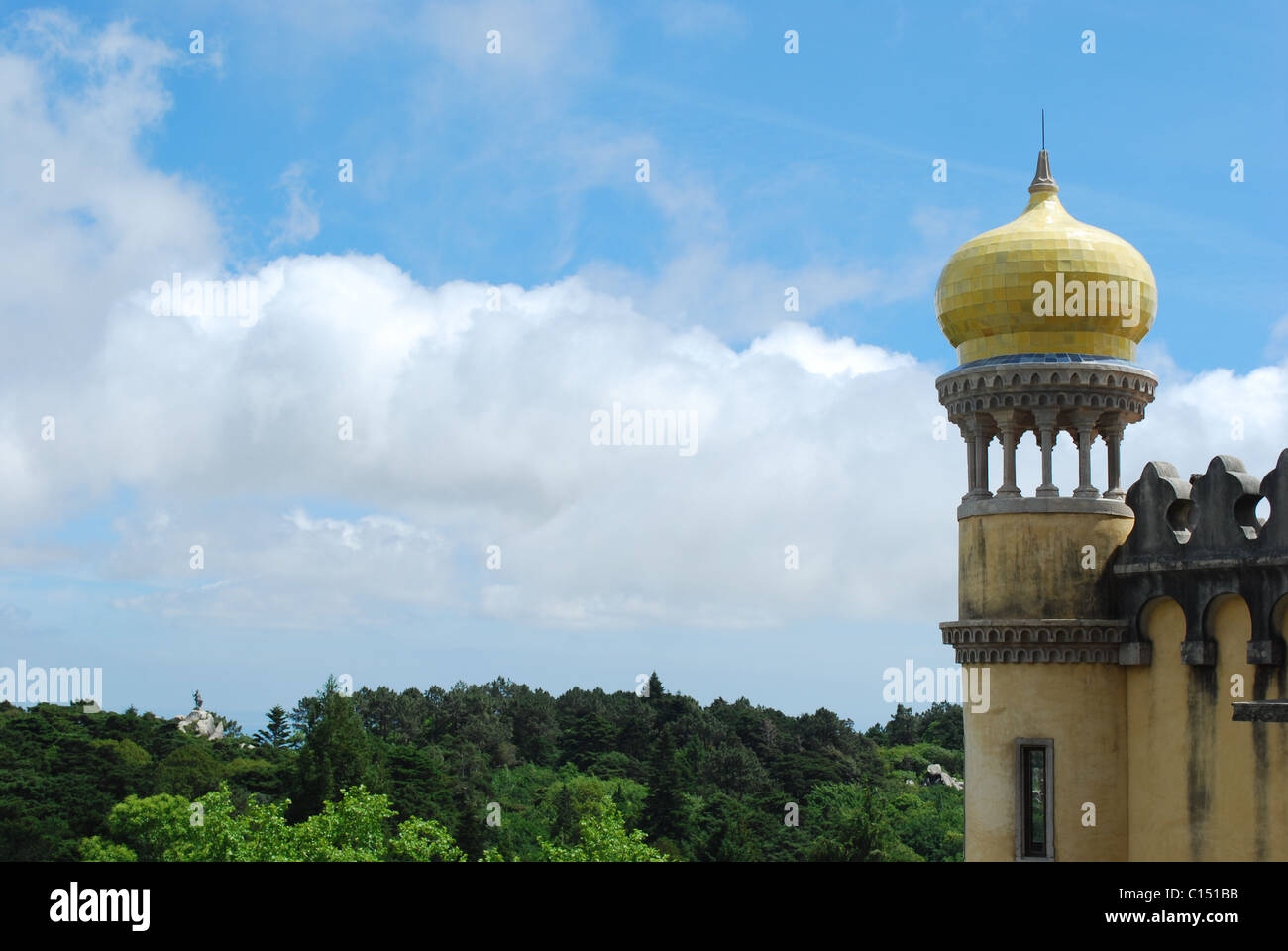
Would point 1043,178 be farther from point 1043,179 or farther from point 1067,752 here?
point 1067,752

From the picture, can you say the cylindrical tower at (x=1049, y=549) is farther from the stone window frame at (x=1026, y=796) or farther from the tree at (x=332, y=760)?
the tree at (x=332, y=760)

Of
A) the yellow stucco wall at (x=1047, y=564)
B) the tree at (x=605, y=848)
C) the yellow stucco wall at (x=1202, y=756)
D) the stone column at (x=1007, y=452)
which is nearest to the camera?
the yellow stucco wall at (x=1202, y=756)

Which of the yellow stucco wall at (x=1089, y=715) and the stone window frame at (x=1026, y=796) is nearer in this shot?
the yellow stucco wall at (x=1089, y=715)

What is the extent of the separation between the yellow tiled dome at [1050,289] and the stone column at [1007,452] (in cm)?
100

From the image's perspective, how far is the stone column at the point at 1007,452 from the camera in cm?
2230

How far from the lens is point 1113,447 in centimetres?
2258

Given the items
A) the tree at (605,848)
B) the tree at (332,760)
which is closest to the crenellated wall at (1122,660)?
the tree at (605,848)

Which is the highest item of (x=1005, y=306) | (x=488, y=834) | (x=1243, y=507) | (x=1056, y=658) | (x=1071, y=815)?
(x=1005, y=306)

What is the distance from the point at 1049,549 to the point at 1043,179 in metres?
6.14

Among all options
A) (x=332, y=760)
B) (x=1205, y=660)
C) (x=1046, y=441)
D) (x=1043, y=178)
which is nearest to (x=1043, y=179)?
(x=1043, y=178)
